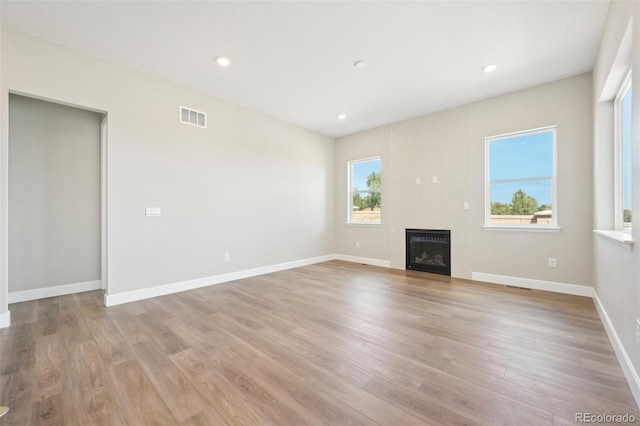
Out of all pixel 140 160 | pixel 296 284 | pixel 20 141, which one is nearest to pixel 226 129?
pixel 140 160

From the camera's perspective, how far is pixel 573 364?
1883mm

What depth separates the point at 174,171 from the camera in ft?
12.2

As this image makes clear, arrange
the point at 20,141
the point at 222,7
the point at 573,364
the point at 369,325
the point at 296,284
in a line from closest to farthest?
the point at 573,364
the point at 222,7
the point at 369,325
the point at 20,141
the point at 296,284

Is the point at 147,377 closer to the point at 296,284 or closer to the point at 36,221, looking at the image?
the point at 296,284

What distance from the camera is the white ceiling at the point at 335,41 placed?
92.4 inches

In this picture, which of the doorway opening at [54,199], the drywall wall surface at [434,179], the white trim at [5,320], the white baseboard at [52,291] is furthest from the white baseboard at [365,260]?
the white trim at [5,320]

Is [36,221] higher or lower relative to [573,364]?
higher

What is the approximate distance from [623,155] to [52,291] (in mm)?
6897

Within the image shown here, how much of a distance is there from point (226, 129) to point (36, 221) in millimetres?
2782

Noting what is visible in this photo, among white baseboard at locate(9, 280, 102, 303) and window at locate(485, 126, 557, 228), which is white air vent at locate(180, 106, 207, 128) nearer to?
white baseboard at locate(9, 280, 102, 303)

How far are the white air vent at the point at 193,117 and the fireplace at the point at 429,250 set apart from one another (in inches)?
161

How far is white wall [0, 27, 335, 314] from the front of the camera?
2877 mm

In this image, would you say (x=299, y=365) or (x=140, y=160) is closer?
(x=299, y=365)

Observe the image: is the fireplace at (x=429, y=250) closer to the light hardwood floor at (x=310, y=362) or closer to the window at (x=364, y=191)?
the window at (x=364, y=191)
